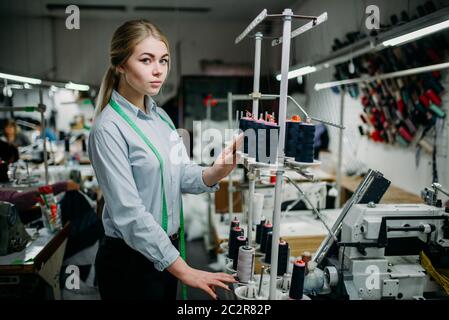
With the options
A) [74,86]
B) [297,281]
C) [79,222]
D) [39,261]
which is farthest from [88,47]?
[297,281]

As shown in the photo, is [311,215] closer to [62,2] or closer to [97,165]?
[97,165]

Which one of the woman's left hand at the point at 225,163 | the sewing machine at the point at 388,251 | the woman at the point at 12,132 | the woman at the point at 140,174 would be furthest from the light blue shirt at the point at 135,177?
the woman at the point at 12,132

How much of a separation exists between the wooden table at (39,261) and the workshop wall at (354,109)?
149cm

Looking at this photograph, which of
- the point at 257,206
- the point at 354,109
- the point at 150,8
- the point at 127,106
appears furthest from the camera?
the point at 150,8

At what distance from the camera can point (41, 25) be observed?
275 centimetres

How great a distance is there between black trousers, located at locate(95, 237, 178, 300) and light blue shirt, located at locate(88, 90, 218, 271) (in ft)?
0.21

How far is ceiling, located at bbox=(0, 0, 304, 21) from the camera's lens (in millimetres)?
2139

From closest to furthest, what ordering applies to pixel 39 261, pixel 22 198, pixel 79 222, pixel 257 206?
pixel 257 206
pixel 39 261
pixel 22 198
pixel 79 222

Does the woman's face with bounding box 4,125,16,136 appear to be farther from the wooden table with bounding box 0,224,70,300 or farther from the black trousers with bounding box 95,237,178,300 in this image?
the black trousers with bounding box 95,237,178,300

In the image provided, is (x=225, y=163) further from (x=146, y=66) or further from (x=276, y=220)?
(x=146, y=66)

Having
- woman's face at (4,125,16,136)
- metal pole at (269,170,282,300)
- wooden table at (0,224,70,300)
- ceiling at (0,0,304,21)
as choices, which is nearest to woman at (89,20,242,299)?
metal pole at (269,170,282,300)

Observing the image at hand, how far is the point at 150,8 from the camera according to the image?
3.38 metres

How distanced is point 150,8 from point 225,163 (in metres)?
2.63
